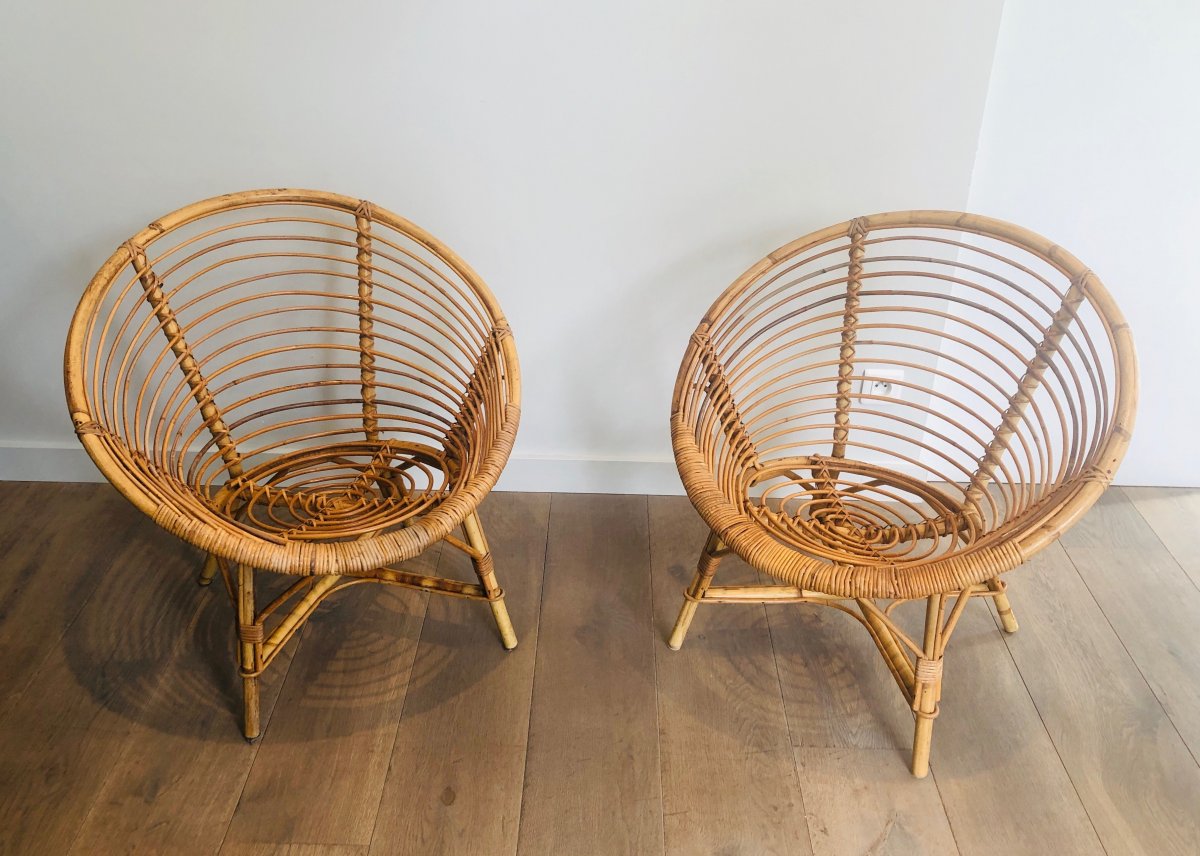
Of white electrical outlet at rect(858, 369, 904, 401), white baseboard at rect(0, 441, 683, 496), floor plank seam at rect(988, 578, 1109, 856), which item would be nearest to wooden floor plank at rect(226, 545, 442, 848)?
white baseboard at rect(0, 441, 683, 496)

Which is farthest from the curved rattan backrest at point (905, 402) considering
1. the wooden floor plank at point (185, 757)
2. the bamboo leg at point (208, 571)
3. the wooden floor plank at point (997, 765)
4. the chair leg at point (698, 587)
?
the bamboo leg at point (208, 571)

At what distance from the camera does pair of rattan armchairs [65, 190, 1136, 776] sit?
130 cm

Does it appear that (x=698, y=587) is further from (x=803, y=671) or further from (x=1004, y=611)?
(x=1004, y=611)

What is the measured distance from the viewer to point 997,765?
58.4 inches

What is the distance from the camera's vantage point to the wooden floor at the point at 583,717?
1.39m

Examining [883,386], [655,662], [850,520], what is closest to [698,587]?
[655,662]

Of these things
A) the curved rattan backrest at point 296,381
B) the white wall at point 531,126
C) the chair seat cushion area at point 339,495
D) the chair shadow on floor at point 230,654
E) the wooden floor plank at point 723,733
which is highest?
the white wall at point 531,126

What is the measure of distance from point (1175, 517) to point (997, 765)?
876 millimetres

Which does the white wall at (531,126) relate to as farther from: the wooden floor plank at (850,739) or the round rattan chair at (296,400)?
the wooden floor plank at (850,739)

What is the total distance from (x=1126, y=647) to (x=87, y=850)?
177 cm

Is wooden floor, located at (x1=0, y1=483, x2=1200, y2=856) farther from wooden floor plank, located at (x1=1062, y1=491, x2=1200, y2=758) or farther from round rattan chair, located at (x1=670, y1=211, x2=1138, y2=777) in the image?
round rattan chair, located at (x1=670, y1=211, x2=1138, y2=777)

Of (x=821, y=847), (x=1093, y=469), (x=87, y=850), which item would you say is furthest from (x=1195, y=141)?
(x=87, y=850)

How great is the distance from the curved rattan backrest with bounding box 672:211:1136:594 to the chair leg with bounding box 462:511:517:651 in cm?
37

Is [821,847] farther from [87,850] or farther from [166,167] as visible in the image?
[166,167]
